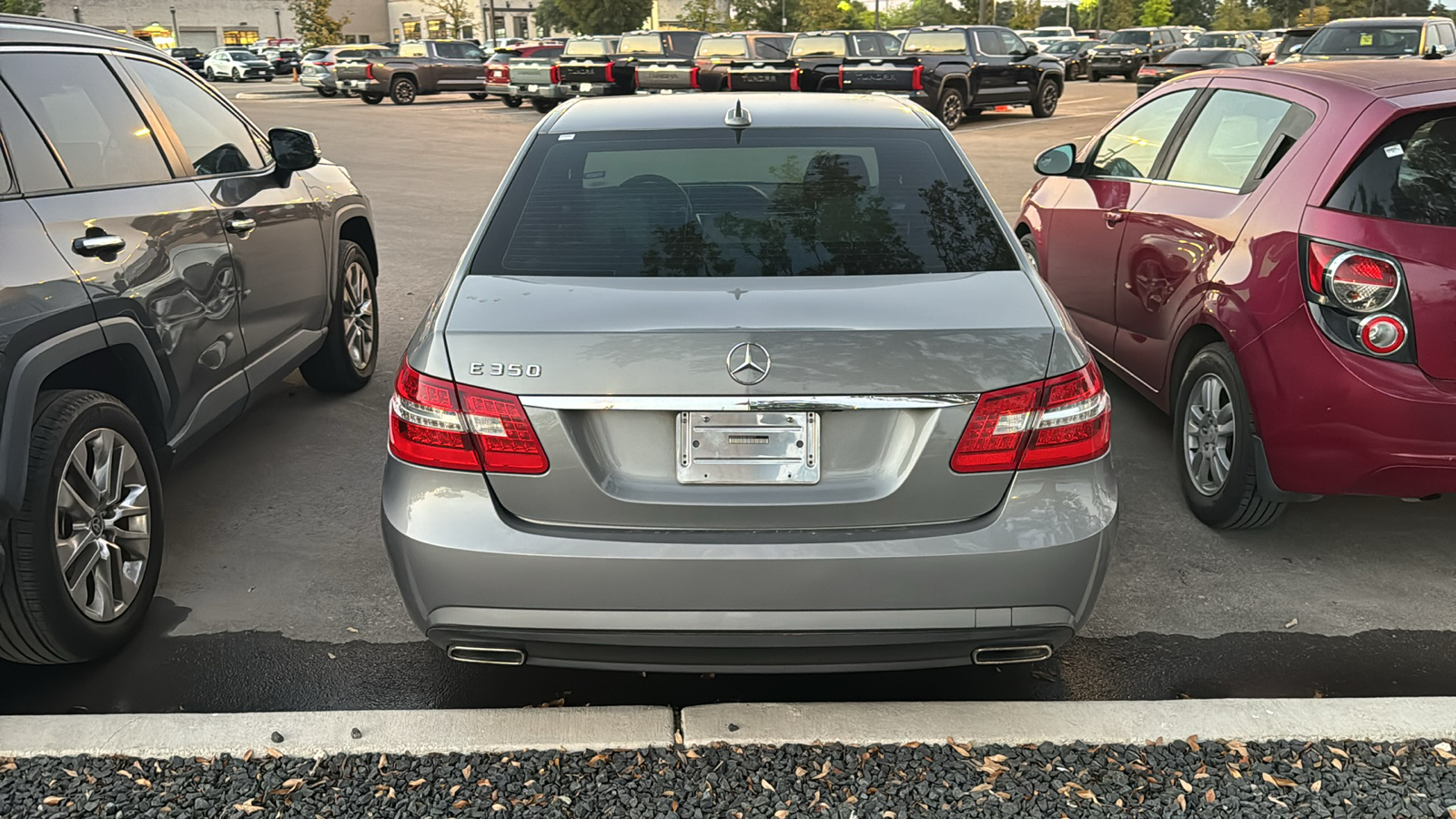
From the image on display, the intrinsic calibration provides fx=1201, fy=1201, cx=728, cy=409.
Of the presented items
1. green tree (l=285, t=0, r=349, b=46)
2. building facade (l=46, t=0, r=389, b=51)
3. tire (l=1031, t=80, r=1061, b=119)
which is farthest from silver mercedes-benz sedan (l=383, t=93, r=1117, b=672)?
building facade (l=46, t=0, r=389, b=51)

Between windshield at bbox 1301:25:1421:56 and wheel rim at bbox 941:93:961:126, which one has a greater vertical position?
windshield at bbox 1301:25:1421:56

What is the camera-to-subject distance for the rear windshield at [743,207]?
3.05 meters

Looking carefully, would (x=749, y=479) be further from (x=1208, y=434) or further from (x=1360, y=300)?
(x=1208, y=434)

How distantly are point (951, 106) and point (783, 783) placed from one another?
2166 centimetres

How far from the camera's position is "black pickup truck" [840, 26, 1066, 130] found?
21.9 metres

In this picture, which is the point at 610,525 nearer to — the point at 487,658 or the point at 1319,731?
the point at 487,658

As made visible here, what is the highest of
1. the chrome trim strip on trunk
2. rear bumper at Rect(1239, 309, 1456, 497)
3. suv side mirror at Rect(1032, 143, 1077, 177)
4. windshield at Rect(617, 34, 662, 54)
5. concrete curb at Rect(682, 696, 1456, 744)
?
windshield at Rect(617, 34, 662, 54)

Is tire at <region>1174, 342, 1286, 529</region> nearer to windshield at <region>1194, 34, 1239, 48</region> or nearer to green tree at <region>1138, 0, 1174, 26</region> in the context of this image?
windshield at <region>1194, 34, 1239, 48</region>

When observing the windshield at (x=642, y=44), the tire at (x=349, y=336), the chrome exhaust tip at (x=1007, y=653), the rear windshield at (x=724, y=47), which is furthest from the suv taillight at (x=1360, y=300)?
the windshield at (x=642, y=44)

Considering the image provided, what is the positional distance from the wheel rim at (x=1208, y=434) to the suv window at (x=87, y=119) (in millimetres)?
3823

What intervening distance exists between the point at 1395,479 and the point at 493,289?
9.15 ft

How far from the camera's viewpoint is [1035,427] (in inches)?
106

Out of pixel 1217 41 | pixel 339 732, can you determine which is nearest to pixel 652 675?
pixel 339 732

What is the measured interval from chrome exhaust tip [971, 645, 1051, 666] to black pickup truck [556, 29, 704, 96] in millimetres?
23985
